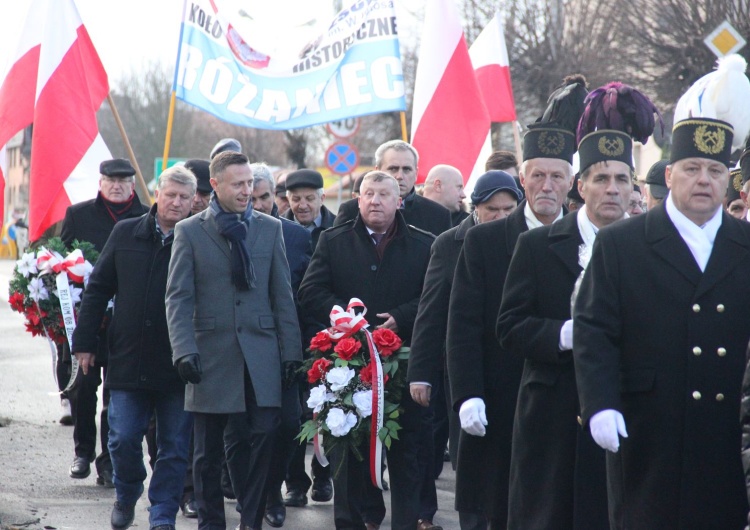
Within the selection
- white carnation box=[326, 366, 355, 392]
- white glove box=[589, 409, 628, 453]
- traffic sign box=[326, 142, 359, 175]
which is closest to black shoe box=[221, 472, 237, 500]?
white carnation box=[326, 366, 355, 392]

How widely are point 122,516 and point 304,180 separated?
3057 mm

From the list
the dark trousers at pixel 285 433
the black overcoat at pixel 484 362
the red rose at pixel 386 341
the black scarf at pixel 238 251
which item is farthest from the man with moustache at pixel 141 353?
the black overcoat at pixel 484 362

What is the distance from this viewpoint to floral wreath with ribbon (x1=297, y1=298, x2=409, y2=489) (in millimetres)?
A: 6859

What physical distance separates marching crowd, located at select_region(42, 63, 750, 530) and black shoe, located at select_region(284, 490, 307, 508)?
16 mm

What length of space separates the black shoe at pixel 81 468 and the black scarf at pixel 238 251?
2.42 meters

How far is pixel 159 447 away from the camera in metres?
7.25

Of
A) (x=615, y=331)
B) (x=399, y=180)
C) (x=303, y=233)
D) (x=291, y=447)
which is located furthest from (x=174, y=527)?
(x=615, y=331)

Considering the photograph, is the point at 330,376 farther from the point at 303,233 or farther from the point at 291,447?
the point at 303,233

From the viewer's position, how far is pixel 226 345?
22.9 feet

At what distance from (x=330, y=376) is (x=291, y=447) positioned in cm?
85

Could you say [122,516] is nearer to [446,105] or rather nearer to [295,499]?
[295,499]

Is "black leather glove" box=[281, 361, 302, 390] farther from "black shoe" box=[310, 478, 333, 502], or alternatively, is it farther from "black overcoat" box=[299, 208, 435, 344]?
"black shoe" box=[310, 478, 333, 502]

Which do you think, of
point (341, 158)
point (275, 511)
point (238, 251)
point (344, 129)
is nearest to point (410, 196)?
point (238, 251)

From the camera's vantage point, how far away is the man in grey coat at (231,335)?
6871 millimetres
